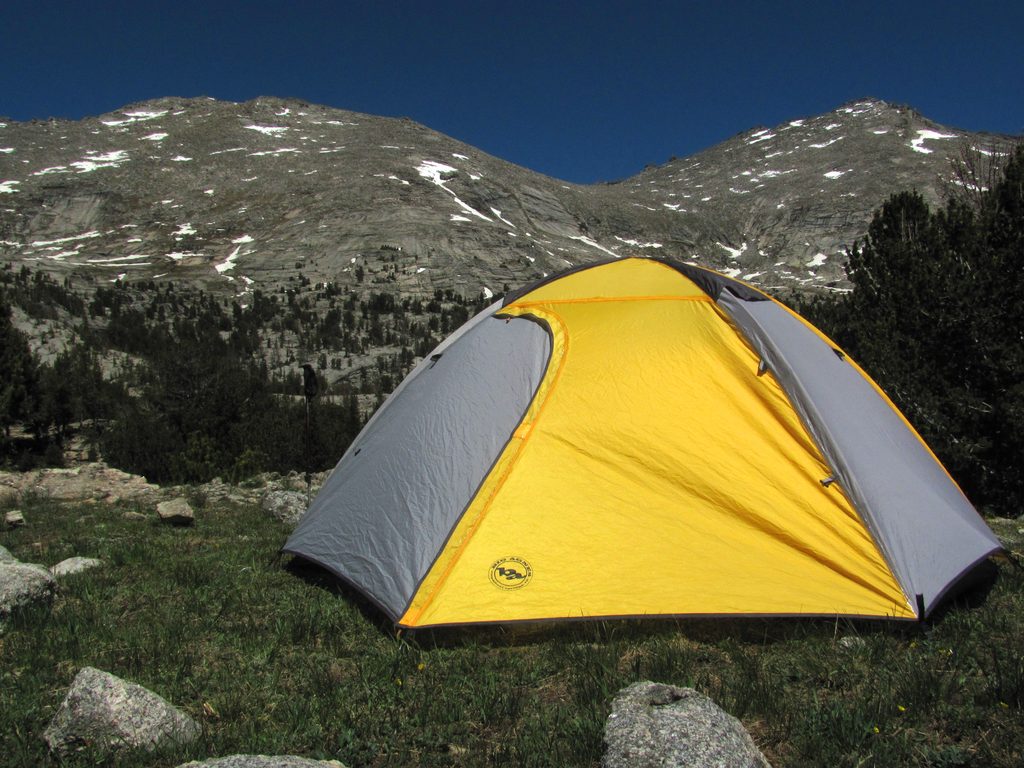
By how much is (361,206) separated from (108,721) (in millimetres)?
45298

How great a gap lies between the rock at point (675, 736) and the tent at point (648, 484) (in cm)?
116

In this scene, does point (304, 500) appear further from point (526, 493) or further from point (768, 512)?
point (768, 512)

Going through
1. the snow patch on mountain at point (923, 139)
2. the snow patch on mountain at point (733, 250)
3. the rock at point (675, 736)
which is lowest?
the rock at point (675, 736)

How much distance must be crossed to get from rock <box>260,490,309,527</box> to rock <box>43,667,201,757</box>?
529 cm

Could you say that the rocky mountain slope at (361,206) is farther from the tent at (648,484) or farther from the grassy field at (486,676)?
the grassy field at (486,676)

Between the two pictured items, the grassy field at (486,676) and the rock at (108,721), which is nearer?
the rock at (108,721)

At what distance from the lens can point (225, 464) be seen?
1535 cm

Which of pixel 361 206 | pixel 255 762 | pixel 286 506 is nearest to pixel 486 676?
pixel 255 762

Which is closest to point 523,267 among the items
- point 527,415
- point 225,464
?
point 225,464


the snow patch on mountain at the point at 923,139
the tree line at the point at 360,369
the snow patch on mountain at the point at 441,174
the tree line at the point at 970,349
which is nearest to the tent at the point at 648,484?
the tree line at the point at 360,369

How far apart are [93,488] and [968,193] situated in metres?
22.3

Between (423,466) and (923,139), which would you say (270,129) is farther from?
(923,139)

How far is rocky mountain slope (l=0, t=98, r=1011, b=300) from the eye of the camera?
1566 inches

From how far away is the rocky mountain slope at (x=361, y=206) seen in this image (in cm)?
3978
